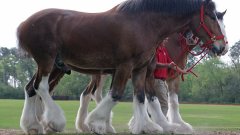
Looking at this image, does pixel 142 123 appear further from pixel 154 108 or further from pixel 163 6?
pixel 163 6

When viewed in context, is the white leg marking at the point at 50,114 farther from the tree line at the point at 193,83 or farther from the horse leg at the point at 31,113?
the tree line at the point at 193,83

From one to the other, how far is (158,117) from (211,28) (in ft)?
5.74

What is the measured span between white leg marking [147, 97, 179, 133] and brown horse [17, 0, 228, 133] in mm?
360

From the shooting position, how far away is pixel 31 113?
22.0ft

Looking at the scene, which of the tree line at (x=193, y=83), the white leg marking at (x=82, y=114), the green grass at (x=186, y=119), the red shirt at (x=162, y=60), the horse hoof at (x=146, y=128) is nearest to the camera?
the horse hoof at (x=146, y=128)

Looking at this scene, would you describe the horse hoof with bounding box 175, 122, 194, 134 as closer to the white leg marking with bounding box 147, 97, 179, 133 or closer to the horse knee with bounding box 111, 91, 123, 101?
the white leg marking with bounding box 147, 97, 179, 133

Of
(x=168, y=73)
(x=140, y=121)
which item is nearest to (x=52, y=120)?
(x=140, y=121)

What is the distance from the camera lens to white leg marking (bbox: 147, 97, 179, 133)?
7031mm

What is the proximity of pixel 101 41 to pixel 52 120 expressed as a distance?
1.44 metres

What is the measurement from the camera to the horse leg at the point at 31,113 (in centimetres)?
660

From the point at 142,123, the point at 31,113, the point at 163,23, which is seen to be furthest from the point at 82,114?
the point at 163,23

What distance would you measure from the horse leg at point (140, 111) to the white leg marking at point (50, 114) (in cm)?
116

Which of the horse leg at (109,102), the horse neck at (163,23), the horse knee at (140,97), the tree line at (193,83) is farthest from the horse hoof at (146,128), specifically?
the tree line at (193,83)

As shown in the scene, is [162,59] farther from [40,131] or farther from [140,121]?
[40,131]
